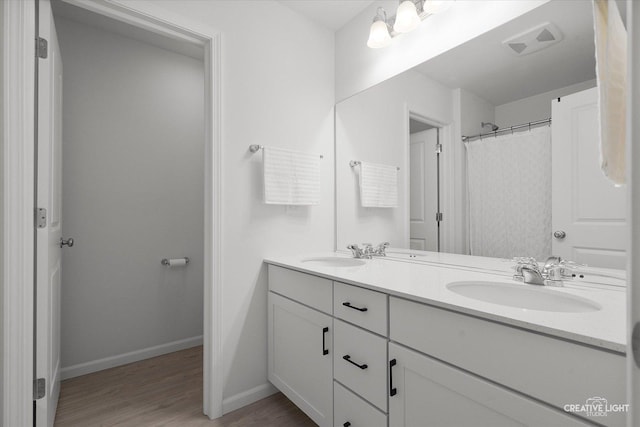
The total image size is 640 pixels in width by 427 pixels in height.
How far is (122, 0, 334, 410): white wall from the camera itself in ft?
5.60

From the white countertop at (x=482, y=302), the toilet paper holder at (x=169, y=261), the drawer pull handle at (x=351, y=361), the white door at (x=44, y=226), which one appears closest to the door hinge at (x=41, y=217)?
the white door at (x=44, y=226)

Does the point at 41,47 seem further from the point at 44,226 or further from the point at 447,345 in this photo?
the point at 447,345

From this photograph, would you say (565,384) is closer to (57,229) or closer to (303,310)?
(303,310)

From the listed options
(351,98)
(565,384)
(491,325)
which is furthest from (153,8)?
(565,384)

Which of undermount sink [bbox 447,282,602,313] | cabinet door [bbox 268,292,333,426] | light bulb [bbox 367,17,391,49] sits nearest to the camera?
undermount sink [bbox 447,282,602,313]

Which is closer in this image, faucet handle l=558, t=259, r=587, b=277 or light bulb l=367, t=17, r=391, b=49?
faucet handle l=558, t=259, r=587, b=277

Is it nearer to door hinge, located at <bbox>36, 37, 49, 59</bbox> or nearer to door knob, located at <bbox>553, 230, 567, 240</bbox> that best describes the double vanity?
door knob, located at <bbox>553, 230, 567, 240</bbox>

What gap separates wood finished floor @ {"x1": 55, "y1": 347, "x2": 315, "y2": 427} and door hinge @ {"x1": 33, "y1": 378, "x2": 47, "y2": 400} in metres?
0.43

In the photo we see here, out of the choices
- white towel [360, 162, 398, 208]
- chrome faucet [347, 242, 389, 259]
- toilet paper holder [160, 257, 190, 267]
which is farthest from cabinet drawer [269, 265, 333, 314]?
toilet paper holder [160, 257, 190, 267]

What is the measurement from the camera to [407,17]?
5.17 feet

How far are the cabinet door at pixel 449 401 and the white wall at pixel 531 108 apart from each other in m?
0.99

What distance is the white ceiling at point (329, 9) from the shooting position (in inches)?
75.9

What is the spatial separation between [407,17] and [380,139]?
643 millimetres

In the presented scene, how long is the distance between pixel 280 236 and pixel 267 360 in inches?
29.2
